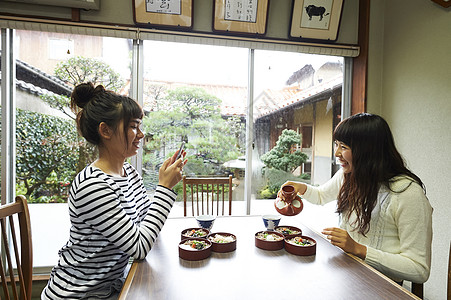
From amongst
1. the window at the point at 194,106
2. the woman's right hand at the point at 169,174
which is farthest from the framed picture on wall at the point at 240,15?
the woman's right hand at the point at 169,174

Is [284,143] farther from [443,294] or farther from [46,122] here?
[46,122]

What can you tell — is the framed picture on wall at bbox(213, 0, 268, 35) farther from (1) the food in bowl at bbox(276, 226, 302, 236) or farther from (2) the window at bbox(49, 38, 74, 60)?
(1) the food in bowl at bbox(276, 226, 302, 236)

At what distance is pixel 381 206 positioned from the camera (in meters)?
1.27

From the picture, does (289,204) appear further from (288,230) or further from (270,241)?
(270,241)

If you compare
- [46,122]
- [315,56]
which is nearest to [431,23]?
[315,56]

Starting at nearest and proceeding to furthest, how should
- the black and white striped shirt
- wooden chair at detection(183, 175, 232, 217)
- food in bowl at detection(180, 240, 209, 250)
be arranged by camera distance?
the black and white striped shirt < food in bowl at detection(180, 240, 209, 250) < wooden chair at detection(183, 175, 232, 217)

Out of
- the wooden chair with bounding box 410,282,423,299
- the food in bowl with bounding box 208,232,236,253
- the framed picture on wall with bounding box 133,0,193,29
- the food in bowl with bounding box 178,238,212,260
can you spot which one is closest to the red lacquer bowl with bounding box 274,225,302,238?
the food in bowl with bounding box 208,232,236,253

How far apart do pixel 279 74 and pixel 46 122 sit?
2.07 m

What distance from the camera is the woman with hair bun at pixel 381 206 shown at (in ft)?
3.75

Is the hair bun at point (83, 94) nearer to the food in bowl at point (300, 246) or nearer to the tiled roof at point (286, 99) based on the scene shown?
the food in bowl at point (300, 246)

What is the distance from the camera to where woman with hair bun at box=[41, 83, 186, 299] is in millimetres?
1053

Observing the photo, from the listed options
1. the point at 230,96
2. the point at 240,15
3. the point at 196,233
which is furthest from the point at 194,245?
the point at 240,15

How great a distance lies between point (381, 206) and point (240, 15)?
194 cm

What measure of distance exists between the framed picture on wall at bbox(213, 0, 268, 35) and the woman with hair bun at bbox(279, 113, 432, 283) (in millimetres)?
1531
